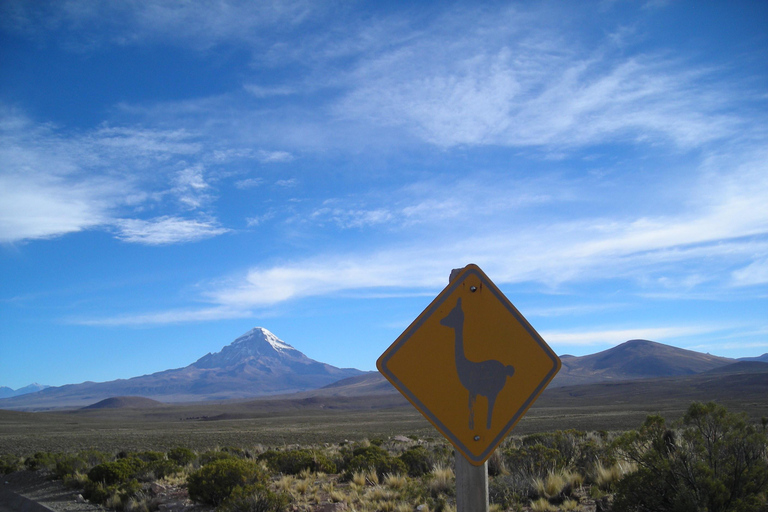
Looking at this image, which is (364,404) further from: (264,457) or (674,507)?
(674,507)

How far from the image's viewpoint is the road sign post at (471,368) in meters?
2.48

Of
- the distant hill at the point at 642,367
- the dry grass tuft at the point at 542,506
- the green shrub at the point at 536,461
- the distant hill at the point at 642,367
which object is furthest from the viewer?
the distant hill at the point at 642,367

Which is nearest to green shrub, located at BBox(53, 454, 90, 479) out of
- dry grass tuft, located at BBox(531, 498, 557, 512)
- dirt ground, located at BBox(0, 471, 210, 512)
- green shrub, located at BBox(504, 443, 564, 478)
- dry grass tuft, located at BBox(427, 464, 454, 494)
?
dirt ground, located at BBox(0, 471, 210, 512)

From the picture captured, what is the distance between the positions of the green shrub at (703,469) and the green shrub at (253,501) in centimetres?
509

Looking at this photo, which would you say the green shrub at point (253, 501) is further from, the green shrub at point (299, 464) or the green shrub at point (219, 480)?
the green shrub at point (299, 464)

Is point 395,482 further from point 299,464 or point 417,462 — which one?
point 299,464

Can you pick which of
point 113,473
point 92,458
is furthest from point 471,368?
point 92,458

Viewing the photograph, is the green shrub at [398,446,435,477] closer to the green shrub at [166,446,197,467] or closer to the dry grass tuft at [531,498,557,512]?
the dry grass tuft at [531,498,557,512]

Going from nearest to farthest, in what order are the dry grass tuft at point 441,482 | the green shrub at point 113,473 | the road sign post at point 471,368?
the road sign post at point 471,368 < the dry grass tuft at point 441,482 < the green shrub at point 113,473

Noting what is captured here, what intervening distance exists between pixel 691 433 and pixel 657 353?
222258 millimetres

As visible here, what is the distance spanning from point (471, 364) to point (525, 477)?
21.3ft

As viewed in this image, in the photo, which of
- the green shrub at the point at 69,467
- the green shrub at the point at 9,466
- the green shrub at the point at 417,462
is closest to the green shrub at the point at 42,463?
the green shrub at the point at 9,466

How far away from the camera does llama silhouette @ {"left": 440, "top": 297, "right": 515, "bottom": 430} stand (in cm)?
252

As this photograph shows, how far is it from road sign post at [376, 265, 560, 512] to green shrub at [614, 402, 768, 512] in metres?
3.37
